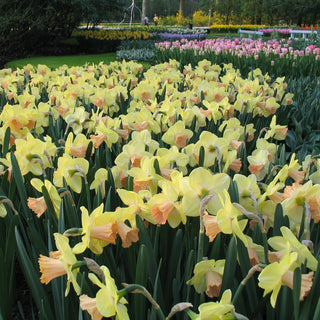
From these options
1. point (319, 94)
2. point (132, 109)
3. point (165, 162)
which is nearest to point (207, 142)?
point (165, 162)

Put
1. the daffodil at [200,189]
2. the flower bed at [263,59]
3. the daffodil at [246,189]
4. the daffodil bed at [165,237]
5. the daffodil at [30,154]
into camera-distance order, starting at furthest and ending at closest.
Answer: the flower bed at [263,59]
the daffodil at [30,154]
the daffodil at [246,189]
the daffodil at [200,189]
the daffodil bed at [165,237]

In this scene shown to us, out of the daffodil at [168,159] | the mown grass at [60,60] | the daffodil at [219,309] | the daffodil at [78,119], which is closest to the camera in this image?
the daffodil at [219,309]

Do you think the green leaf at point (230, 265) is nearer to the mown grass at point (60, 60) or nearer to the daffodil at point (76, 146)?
the daffodil at point (76, 146)

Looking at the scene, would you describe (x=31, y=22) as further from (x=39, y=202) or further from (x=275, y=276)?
(x=275, y=276)

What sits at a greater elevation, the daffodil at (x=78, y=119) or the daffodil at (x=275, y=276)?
the daffodil at (x=78, y=119)

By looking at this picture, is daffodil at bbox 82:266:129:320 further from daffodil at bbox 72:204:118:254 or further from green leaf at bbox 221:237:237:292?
green leaf at bbox 221:237:237:292

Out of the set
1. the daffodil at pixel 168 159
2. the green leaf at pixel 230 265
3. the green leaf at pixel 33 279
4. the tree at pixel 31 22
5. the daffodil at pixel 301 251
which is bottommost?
the green leaf at pixel 33 279

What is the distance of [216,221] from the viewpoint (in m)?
0.86

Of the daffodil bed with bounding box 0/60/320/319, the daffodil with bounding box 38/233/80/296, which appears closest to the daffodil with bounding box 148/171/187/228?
the daffodil bed with bounding box 0/60/320/319

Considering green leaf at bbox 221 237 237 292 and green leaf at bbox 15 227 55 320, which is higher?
green leaf at bbox 221 237 237 292

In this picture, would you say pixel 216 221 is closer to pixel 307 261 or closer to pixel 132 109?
pixel 307 261

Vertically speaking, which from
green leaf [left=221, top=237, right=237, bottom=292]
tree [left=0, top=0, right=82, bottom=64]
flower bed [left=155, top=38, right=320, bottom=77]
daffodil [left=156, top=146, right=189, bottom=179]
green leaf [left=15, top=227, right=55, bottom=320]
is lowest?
green leaf [left=15, top=227, right=55, bottom=320]

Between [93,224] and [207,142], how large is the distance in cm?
63

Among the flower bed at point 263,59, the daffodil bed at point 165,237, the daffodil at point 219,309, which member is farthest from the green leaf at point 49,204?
the flower bed at point 263,59
